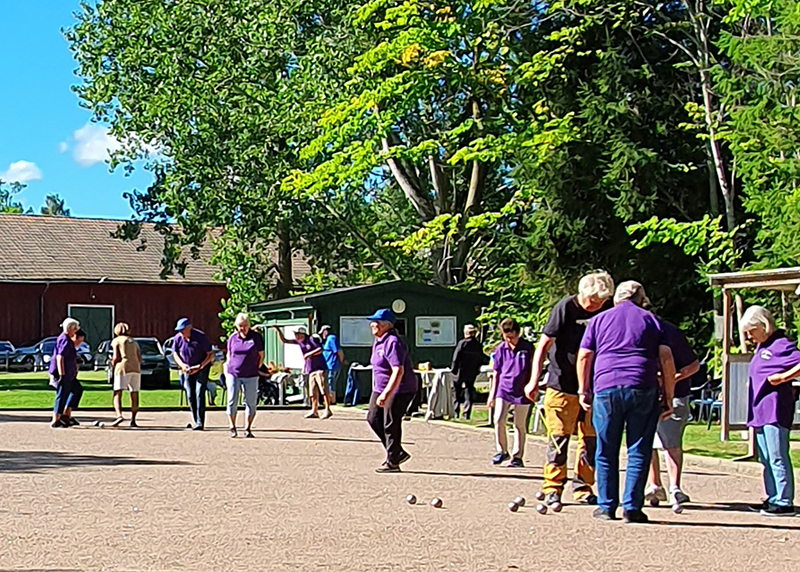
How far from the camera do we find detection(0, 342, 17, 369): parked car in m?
52.2

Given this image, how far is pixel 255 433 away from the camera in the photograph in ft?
65.0

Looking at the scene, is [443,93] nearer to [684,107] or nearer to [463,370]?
[684,107]

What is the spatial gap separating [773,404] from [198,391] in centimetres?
1114

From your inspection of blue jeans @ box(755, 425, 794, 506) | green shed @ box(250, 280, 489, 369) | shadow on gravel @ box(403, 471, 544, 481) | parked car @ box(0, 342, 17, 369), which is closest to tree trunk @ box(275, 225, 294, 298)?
parked car @ box(0, 342, 17, 369)

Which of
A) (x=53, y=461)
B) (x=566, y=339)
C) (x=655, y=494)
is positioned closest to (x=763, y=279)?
(x=655, y=494)

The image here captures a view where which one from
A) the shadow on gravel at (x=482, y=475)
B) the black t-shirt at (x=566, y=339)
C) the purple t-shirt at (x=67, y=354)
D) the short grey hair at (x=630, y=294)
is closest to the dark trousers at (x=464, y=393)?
the purple t-shirt at (x=67, y=354)

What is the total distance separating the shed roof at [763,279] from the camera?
16141mm

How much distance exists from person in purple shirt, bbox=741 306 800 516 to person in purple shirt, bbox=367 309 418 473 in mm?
4028

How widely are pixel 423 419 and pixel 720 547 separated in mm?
14804

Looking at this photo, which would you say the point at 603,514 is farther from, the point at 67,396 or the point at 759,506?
the point at 67,396

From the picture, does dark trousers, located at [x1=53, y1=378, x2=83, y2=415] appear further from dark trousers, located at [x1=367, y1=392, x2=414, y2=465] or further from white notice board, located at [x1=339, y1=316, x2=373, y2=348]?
white notice board, located at [x1=339, y1=316, x2=373, y2=348]

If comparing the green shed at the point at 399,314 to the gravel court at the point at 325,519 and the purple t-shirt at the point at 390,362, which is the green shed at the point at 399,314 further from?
the purple t-shirt at the point at 390,362

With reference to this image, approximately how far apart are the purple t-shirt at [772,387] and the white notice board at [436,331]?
19673 millimetres

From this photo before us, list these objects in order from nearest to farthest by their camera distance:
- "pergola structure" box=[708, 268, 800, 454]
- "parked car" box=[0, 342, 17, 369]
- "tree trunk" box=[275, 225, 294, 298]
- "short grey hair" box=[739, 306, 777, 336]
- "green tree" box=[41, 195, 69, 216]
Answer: "short grey hair" box=[739, 306, 777, 336] < "pergola structure" box=[708, 268, 800, 454] < "tree trunk" box=[275, 225, 294, 298] < "parked car" box=[0, 342, 17, 369] < "green tree" box=[41, 195, 69, 216]
